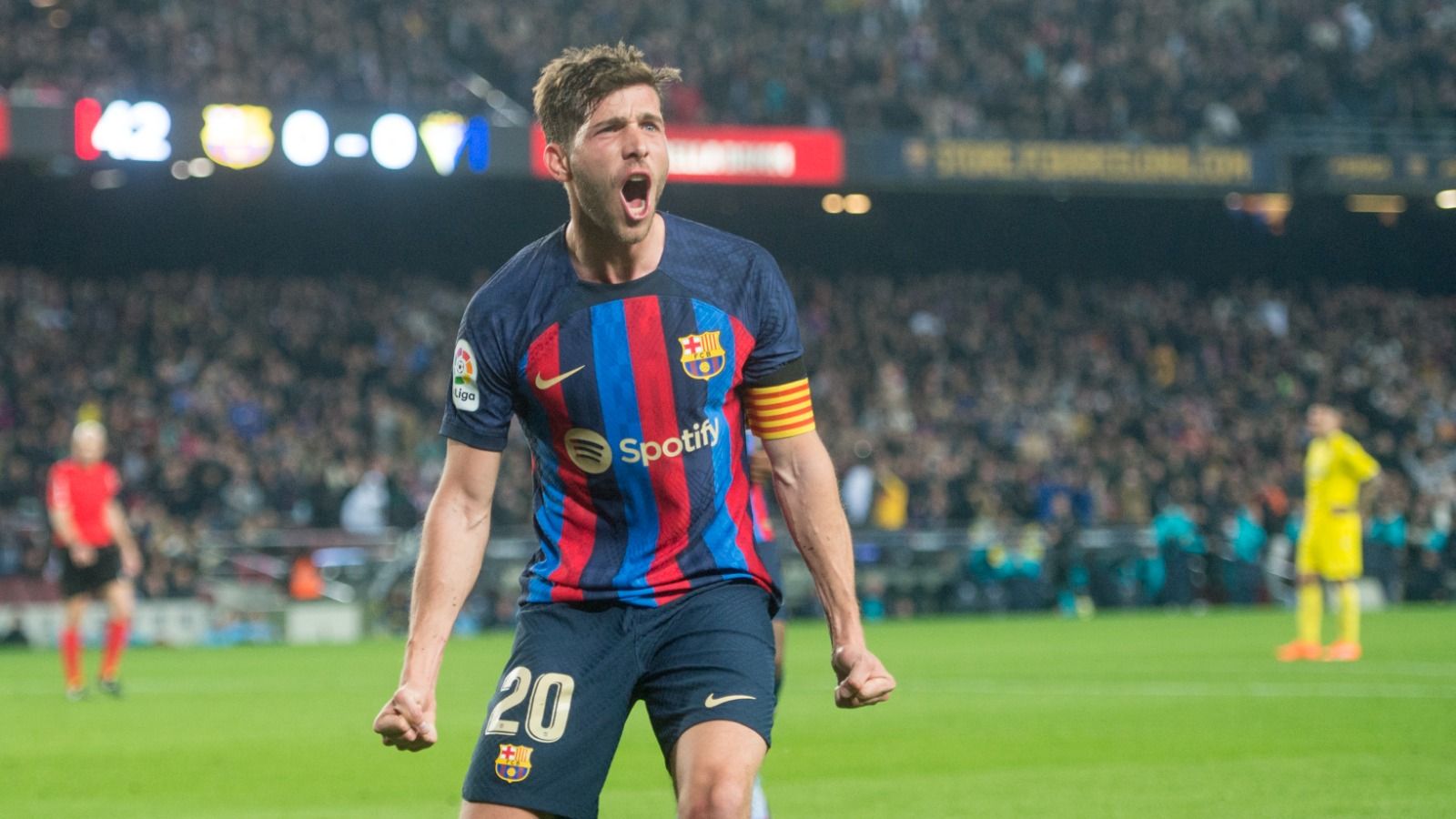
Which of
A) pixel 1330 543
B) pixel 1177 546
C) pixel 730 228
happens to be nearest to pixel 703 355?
pixel 1330 543

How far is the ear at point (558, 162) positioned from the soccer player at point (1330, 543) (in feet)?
45.7

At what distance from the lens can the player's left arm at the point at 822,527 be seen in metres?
4.36

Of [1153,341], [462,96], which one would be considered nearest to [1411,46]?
[1153,341]

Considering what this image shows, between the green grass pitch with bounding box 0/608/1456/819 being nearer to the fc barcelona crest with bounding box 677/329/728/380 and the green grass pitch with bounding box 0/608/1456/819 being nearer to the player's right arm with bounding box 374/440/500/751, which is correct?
the player's right arm with bounding box 374/440/500/751

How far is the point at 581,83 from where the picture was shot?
13.9 feet

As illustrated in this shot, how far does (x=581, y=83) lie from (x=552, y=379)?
2.06 feet

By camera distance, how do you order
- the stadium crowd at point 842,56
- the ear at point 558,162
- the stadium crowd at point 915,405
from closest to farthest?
1. the ear at point 558,162
2. the stadium crowd at point 915,405
3. the stadium crowd at point 842,56

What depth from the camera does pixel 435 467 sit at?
91.8 feet

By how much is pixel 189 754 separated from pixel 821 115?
24033 millimetres

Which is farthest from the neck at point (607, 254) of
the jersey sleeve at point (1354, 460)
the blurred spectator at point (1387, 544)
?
the blurred spectator at point (1387, 544)

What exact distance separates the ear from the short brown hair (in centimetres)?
2

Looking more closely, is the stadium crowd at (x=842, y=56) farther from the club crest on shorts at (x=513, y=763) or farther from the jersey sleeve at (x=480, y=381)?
the club crest on shorts at (x=513, y=763)

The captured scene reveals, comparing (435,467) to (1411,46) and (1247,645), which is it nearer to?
(1247,645)

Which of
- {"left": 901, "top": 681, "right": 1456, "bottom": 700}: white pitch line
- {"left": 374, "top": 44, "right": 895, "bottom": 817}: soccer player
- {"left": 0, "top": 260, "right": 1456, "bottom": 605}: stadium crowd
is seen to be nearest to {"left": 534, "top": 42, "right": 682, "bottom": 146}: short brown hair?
{"left": 374, "top": 44, "right": 895, "bottom": 817}: soccer player
